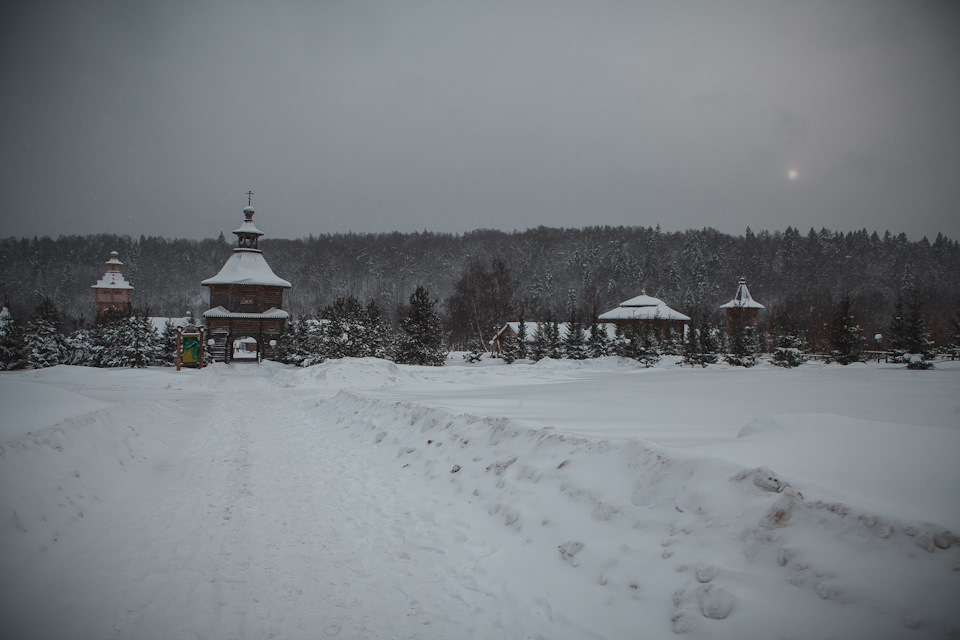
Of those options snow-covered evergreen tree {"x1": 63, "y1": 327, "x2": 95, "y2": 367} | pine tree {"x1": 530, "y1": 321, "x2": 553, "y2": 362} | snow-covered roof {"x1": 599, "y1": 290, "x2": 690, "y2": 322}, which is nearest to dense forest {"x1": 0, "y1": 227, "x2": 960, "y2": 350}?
snow-covered roof {"x1": 599, "y1": 290, "x2": 690, "y2": 322}

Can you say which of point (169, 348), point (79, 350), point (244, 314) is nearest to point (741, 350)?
point (244, 314)

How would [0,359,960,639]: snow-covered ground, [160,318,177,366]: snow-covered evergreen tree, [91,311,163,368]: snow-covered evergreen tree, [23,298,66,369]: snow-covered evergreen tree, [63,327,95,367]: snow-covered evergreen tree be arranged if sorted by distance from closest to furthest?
[0,359,960,639]: snow-covered ground → [23,298,66,369]: snow-covered evergreen tree → [91,311,163,368]: snow-covered evergreen tree → [63,327,95,367]: snow-covered evergreen tree → [160,318,177,366]: snow-covered evergreen tree

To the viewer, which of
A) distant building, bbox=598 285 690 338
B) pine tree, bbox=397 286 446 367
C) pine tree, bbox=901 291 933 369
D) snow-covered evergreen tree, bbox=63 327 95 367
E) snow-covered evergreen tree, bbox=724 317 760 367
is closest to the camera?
pine tree, bbox=901 291 933 369

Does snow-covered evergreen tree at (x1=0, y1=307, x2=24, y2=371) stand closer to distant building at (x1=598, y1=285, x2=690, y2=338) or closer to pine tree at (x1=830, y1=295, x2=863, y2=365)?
distant building at (x1=598, y1=285, x2=690, y2=338)

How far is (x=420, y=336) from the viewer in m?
36.0

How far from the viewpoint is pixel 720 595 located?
10.7 ft

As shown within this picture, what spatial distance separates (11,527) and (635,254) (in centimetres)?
12929

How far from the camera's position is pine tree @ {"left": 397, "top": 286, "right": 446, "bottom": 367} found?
35.7 meters

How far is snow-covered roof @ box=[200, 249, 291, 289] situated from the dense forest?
105ft

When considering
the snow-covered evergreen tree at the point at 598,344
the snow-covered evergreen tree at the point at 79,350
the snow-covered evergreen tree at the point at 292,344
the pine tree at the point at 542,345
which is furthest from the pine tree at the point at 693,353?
the snow-covered evergreen tree at the point at 79,350

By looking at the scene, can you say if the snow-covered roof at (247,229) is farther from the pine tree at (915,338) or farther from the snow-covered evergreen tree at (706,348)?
the pine tree at (915,338)

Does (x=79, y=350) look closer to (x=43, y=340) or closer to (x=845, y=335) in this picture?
(x=43, y=340)

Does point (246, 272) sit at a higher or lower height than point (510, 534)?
higher

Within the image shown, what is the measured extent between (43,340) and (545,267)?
330ft
